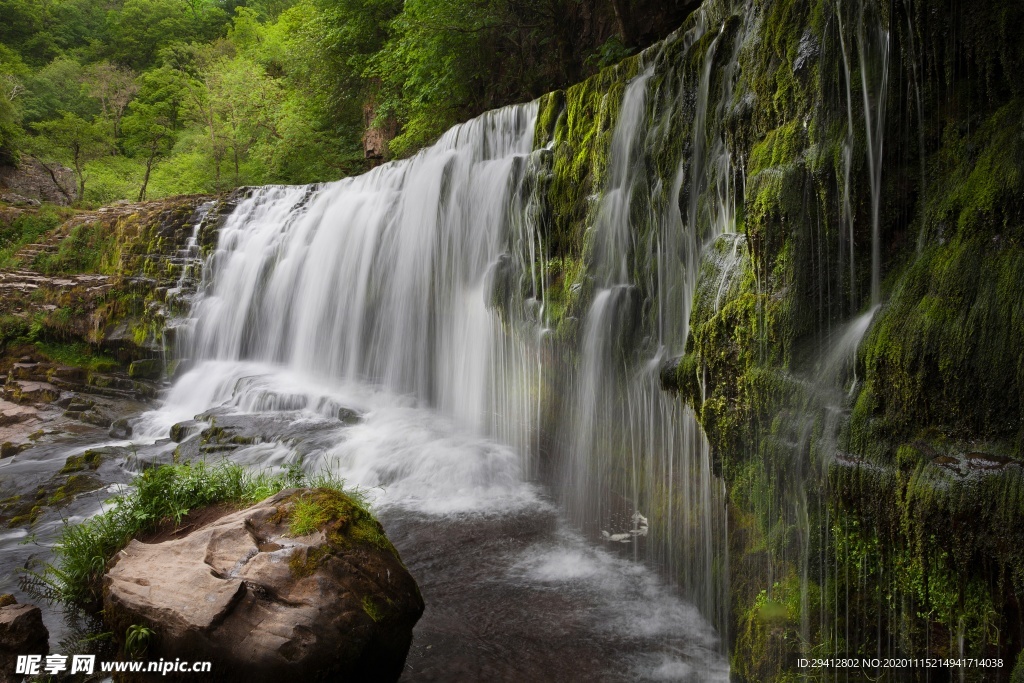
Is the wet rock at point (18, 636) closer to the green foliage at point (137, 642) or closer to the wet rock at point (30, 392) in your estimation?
the green foliage at point (137, 642)

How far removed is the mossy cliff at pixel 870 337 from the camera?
289 cm

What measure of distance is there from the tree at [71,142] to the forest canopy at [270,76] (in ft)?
0.18

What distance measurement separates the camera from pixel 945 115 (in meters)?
3.46

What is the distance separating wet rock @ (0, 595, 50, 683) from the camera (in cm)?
408

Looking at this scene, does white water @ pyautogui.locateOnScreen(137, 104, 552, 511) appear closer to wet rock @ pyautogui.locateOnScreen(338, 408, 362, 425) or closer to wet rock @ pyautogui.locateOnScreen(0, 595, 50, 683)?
wet rock @ pyautogui.locateOnScreen(338, 408, 362, 425)

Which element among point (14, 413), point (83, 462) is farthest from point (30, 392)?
point (83, 462)

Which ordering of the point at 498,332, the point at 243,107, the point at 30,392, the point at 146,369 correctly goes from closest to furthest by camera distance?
the point at 498,332 → the point at 30,392 → the point at 146,369 → the point at 243,107

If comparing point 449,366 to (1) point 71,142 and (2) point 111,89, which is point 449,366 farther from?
(2) point 111,89

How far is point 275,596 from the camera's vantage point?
12.4ft

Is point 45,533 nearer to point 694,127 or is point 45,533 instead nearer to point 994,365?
point 694,127

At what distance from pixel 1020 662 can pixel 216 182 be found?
2594cm

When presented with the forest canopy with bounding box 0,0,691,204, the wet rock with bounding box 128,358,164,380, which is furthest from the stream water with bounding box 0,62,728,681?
the forest canopy with bounding box 0,0,691,204

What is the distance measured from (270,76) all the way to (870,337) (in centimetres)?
2689

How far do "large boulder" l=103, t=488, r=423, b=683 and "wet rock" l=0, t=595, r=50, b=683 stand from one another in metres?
0.53
